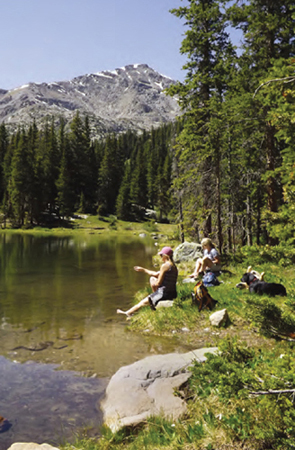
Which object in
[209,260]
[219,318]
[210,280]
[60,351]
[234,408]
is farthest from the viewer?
[209,260]

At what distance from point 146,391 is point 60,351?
10.3ft

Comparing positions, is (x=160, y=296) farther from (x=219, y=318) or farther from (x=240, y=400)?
(x=240, y=400)

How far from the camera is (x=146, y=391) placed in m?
5.26

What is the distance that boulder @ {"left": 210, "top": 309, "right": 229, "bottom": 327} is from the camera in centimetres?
866

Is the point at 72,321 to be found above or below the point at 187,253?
below

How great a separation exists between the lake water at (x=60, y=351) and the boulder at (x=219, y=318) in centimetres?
132

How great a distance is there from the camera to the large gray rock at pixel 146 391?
4.71m

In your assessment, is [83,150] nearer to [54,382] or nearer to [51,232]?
[51,232]

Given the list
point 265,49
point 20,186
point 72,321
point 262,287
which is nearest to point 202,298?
point 262,287

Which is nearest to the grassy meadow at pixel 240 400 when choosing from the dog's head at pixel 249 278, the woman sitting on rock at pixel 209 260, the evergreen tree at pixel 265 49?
the dog's head at pixel 249 278

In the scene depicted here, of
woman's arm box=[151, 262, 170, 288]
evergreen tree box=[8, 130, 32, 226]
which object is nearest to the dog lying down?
woman's arm box=[151, 262, 170, 288]

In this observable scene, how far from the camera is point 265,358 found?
5.12 m

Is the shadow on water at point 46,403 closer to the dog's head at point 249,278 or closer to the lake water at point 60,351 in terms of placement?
the lake water at point 60,351

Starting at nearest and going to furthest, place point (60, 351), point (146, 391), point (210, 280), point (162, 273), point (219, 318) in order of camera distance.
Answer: point (146, 391), point (60, 351), point (219, 318), point (162, 273), point (210, 280)
